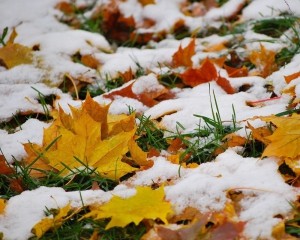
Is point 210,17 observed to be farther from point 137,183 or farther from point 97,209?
point 97,209

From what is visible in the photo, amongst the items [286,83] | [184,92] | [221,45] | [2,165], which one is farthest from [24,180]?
[221,45]

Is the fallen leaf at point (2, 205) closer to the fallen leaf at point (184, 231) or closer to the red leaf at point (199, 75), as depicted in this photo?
the fallen leaf at point (184, 231)

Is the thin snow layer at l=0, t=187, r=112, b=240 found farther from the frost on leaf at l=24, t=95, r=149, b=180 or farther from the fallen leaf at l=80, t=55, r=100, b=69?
the fallen leaf at l=80, t=55, r=100, b=69

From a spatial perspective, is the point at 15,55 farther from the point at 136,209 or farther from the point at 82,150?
the point at 136,209

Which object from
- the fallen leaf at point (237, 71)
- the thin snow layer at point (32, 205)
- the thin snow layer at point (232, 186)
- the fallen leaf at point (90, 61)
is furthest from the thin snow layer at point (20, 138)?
the fallen leaf at point (237, 71)

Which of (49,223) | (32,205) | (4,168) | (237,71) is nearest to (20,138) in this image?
(4,168)

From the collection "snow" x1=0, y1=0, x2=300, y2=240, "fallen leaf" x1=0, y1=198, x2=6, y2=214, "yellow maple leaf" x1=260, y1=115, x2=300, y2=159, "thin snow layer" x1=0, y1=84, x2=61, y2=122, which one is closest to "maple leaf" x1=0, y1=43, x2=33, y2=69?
"snow" x1=0, y1=0, x2=300, y2=240
